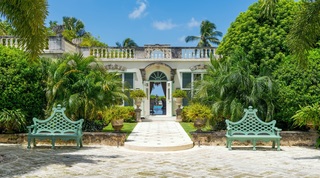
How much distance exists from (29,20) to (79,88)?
156 inches

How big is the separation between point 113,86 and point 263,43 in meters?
5.33

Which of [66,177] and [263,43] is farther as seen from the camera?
[263,43]

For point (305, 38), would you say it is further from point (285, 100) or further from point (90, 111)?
point (90, 111)

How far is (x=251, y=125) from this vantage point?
28.0 feet

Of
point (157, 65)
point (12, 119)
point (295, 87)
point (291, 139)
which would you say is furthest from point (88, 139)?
point (157, 65)

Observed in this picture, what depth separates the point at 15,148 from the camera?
26.9ft

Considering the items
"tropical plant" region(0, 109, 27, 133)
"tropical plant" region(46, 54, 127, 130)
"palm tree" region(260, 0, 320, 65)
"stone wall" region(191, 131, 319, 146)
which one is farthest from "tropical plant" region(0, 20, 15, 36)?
"palm tree" region(260, 0, 320, 65)

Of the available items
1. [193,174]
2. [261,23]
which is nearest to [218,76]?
[261,23]

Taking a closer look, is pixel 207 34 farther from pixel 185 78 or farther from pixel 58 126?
pixel 58 126

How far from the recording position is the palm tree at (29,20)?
239 inches

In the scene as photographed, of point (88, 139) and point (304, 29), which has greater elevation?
point (304, 29)

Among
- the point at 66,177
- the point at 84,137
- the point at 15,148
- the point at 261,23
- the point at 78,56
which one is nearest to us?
the point at 66,177

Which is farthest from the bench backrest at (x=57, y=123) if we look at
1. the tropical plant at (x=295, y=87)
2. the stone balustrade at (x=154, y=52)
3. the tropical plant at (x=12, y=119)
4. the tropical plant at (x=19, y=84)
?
the stone balustrade at (x=154, y=52)

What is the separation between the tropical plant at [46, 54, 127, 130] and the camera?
9.56 metres
